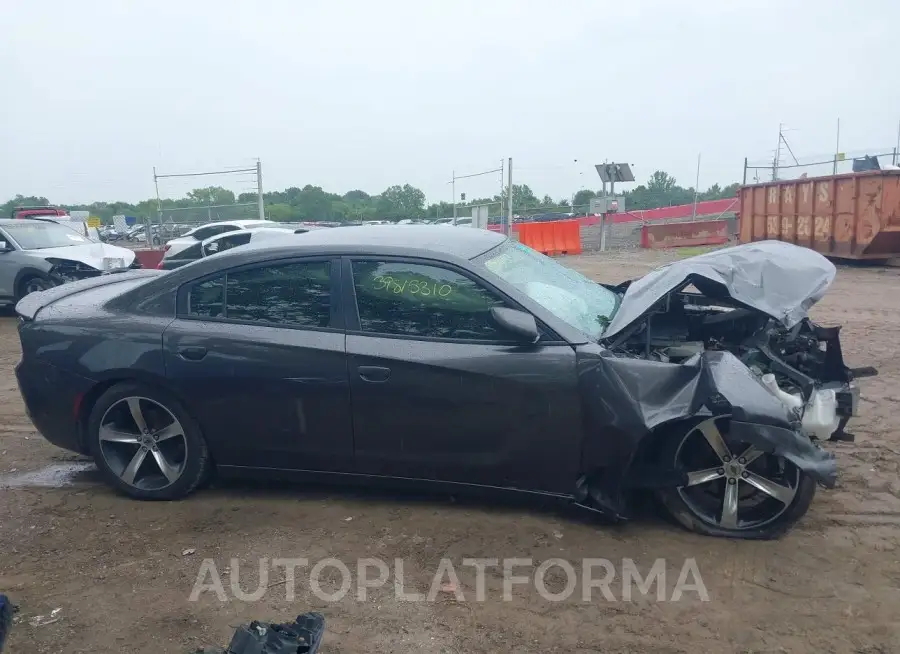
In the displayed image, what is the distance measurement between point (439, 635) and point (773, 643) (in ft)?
4.36

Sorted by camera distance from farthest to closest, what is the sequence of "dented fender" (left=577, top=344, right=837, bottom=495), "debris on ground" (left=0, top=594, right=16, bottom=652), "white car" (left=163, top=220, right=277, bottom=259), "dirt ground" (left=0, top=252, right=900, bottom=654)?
"white car" (left=163, top=220, right=277, bottom=259), "dented fender" (left=577, top=344, right=837, bottom=495), "dirt ground" (left=0, top=252, right=900, bottom=654), "debris on ground" (left=0, top=594, right=16, bottom=652)

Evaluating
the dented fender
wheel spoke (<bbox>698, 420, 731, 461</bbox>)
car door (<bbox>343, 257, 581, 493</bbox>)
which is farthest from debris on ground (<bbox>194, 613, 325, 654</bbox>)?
wheel spoke (<bbox>698, 420, 731, 461</bbox>)

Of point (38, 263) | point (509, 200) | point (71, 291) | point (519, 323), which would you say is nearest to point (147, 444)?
point (71, 291)

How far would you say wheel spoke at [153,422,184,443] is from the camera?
421 centimetres

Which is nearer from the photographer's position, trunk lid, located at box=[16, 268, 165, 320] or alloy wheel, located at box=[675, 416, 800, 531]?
alloy wheel, located at box=[675, 416, 800, 531]

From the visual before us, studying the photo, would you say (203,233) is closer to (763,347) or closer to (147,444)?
(147,444)

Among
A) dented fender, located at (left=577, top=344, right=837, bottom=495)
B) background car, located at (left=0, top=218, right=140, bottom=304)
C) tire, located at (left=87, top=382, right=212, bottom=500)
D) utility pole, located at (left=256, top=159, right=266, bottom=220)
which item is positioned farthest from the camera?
utility pole, located at (left=256, top=159, right=266, bottom=220)

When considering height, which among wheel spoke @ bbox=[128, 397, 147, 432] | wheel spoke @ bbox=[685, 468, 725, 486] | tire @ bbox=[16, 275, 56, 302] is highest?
tire @ bbox=[16, 275, 56, 302]

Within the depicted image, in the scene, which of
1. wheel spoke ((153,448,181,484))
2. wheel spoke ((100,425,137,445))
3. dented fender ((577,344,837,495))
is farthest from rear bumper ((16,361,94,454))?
dented fender ((577,344,837,495))

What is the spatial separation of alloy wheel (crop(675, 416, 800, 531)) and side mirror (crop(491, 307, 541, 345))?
91 cm

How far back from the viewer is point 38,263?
11172mm

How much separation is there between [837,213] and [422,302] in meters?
14.6

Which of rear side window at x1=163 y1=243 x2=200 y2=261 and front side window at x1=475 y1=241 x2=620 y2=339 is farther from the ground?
front side window at x1=475 y1=241 x2=620 y2=339

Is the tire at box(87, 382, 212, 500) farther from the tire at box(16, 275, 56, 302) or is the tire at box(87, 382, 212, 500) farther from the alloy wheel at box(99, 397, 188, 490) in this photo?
the tire at box(16, 275, 56, 302)
